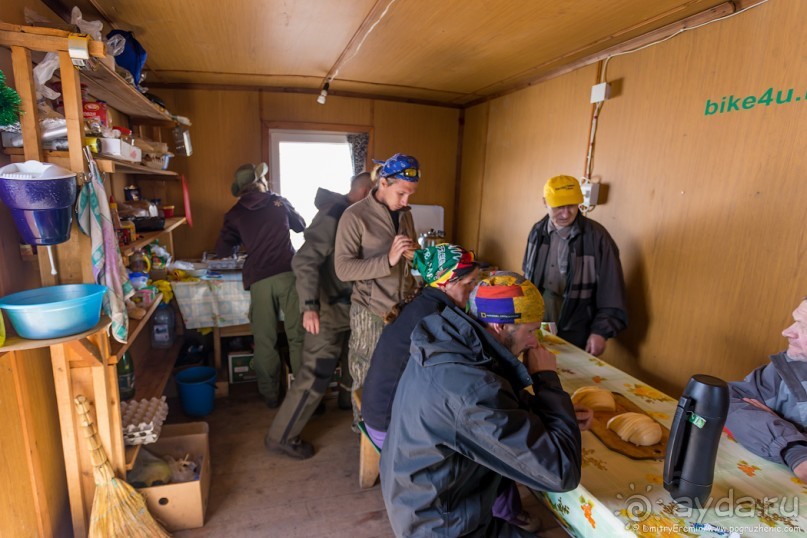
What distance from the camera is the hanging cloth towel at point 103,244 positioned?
1.39 metres

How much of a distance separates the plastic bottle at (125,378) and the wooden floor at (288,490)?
0.53m

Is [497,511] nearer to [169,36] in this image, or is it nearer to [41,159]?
[41,159]

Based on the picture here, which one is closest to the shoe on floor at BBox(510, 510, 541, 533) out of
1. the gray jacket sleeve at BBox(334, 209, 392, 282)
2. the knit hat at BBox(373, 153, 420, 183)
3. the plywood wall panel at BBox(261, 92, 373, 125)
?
the gray jacket sleeve at BBox(334, 209, 392, 282)

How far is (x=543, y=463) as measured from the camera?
0.98 m

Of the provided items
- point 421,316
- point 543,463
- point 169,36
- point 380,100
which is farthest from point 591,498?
point 380,100

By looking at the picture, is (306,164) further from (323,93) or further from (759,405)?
(759,405)

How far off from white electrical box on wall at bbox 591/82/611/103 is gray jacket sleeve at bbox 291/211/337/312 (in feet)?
5.34

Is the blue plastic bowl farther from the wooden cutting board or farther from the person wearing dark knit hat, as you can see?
the wooden cutting board

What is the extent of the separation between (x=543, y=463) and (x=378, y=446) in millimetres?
804

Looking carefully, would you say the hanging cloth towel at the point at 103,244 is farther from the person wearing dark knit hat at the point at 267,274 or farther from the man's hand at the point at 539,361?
the man's hand at the point at 539,361

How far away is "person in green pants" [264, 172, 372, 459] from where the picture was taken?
2252mm

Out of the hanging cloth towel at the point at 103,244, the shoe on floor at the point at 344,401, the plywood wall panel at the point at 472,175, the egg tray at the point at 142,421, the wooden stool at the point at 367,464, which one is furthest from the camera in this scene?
the plywood wall panel at the point at 472,175

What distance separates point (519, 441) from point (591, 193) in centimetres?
194

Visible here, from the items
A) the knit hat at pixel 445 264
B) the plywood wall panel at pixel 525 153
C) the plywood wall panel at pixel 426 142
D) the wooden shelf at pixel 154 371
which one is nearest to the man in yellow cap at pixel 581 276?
the plywood wall panel at pixel 525 153
